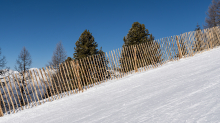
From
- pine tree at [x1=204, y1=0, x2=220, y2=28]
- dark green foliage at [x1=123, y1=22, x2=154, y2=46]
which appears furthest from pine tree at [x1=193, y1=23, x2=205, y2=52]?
pine tree at [x1=204, y1=0, x2=220, y2=28]

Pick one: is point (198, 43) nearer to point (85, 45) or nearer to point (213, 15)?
point (85, 45)

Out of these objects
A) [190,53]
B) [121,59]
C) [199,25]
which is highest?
[199,25]

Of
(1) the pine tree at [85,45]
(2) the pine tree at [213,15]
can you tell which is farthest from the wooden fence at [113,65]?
(2) the pine tree at [213,15]

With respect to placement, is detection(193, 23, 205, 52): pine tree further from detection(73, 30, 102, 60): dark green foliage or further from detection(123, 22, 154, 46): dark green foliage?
detection(73, 30, 102, 60): dark green foliage

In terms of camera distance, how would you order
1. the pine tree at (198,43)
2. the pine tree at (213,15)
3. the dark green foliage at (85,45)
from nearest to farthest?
the pine tree at (198,43) → the dark green foliage at (85,45) → the pine tree at (213,15)

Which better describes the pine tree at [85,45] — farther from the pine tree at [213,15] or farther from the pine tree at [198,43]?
the pine tree at [213,15]

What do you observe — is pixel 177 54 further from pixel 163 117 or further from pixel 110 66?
pixel 163 117

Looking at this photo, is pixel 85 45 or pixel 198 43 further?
pixel 85 45

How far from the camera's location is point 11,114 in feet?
18.2

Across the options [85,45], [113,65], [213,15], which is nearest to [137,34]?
[85,45]

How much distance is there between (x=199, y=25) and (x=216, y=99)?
103 ft

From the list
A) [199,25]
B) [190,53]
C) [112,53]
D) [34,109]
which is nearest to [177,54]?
[190,53]

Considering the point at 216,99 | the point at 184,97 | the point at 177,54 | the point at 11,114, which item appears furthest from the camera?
the point at 177,54

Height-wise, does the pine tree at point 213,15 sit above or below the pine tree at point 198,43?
above
